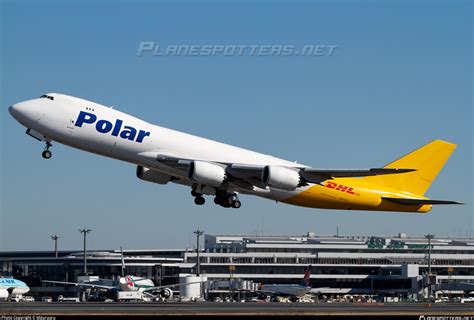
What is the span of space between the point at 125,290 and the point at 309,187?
3886cm

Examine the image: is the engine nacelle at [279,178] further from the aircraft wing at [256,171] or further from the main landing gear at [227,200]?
the main landing gear at [227,200]

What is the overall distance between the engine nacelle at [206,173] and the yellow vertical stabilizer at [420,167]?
1300 centimetres

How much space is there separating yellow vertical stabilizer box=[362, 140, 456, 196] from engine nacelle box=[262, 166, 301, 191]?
8606 mm

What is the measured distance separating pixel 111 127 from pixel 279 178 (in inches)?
465

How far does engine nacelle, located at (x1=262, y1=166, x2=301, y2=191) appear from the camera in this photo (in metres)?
61.9

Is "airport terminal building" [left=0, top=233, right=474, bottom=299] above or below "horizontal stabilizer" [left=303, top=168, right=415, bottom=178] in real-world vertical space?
below

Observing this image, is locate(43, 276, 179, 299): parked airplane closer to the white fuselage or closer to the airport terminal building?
the airport terminal building

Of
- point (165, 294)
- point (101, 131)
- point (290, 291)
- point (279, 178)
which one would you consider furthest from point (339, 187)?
point (290, 291)

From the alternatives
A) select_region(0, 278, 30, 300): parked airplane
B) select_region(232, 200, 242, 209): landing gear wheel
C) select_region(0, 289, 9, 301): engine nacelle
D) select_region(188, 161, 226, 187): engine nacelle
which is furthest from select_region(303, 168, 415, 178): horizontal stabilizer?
select_region(0, 278, 30, 300): parked airplane

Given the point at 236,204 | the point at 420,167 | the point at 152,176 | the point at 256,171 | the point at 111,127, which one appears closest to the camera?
the point at 111,127

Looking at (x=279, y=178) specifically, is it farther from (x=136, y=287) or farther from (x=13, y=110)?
(x=136, y=287)

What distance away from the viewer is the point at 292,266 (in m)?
146

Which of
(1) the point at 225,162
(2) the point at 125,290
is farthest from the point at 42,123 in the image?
(2) the point at 125,290

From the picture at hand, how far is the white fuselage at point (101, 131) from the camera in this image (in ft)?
190
